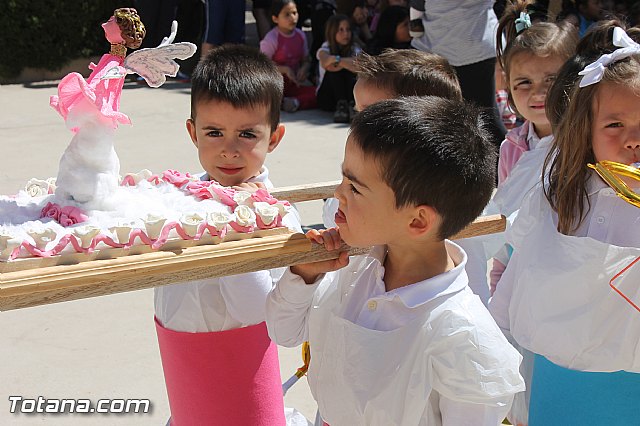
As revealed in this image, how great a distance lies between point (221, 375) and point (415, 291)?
2.13 feet

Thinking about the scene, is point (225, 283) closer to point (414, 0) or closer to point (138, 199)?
point (138, 199)

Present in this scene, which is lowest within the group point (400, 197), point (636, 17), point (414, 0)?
point (636, 17)

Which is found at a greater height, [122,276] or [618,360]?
[122,276]

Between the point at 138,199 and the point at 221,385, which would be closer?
the point at 138,199

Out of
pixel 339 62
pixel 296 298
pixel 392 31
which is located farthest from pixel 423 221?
pixel 392 31

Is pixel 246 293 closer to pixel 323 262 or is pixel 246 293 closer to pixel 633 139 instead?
pixel 323 262

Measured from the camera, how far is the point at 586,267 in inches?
68.3

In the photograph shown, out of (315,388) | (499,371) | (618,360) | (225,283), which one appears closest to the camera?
(499,371)

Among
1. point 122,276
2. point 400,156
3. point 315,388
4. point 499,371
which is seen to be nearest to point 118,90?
point 122,276

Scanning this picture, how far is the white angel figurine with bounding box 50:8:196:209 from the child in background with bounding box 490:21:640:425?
90cm

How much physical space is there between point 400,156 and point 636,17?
6.08 meters

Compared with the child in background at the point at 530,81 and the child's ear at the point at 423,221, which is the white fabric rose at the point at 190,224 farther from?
the child in background at the point at 530,81

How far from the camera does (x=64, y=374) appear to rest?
3047 mm

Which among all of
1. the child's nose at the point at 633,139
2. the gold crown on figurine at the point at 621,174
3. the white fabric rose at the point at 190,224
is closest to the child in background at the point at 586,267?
the child's nose at the point at 633,139
